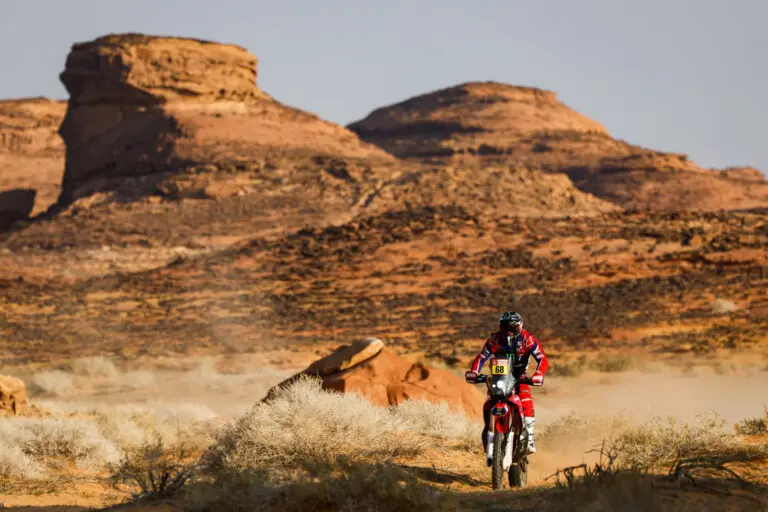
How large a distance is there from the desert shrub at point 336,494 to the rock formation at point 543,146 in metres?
76.5

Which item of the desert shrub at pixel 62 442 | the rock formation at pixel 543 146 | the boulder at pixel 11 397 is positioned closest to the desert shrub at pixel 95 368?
the boulder at pixel 11 397

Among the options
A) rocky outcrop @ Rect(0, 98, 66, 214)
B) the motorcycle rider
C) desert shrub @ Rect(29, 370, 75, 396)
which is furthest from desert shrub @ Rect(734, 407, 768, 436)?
rocky outcrop @ Rect(0, 98, 66, 214)

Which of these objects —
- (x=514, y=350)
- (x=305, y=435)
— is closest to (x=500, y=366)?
(x=514, y=350)

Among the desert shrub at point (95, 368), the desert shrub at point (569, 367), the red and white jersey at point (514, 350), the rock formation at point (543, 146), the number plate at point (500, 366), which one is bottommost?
the desert shrub at point (95, 368)

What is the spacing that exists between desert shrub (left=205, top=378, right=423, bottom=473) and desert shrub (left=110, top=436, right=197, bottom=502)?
0.49 meters

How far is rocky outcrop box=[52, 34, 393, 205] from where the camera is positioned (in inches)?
2354

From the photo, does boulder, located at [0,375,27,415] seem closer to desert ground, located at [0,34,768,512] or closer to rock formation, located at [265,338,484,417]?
desert ground, located at [0,34,768,512]

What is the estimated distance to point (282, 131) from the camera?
213ft

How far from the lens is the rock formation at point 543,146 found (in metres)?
86.1

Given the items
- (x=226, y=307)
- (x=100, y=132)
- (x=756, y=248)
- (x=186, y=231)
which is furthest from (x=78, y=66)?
(x=756, y=248)

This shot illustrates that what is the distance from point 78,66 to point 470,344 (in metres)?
43.0

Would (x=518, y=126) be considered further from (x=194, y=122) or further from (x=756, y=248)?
(x=756, y=248)

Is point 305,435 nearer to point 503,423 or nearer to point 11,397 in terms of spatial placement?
point 503,423

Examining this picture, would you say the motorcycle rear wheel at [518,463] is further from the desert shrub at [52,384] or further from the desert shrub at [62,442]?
the desert shrub at [52,384]
